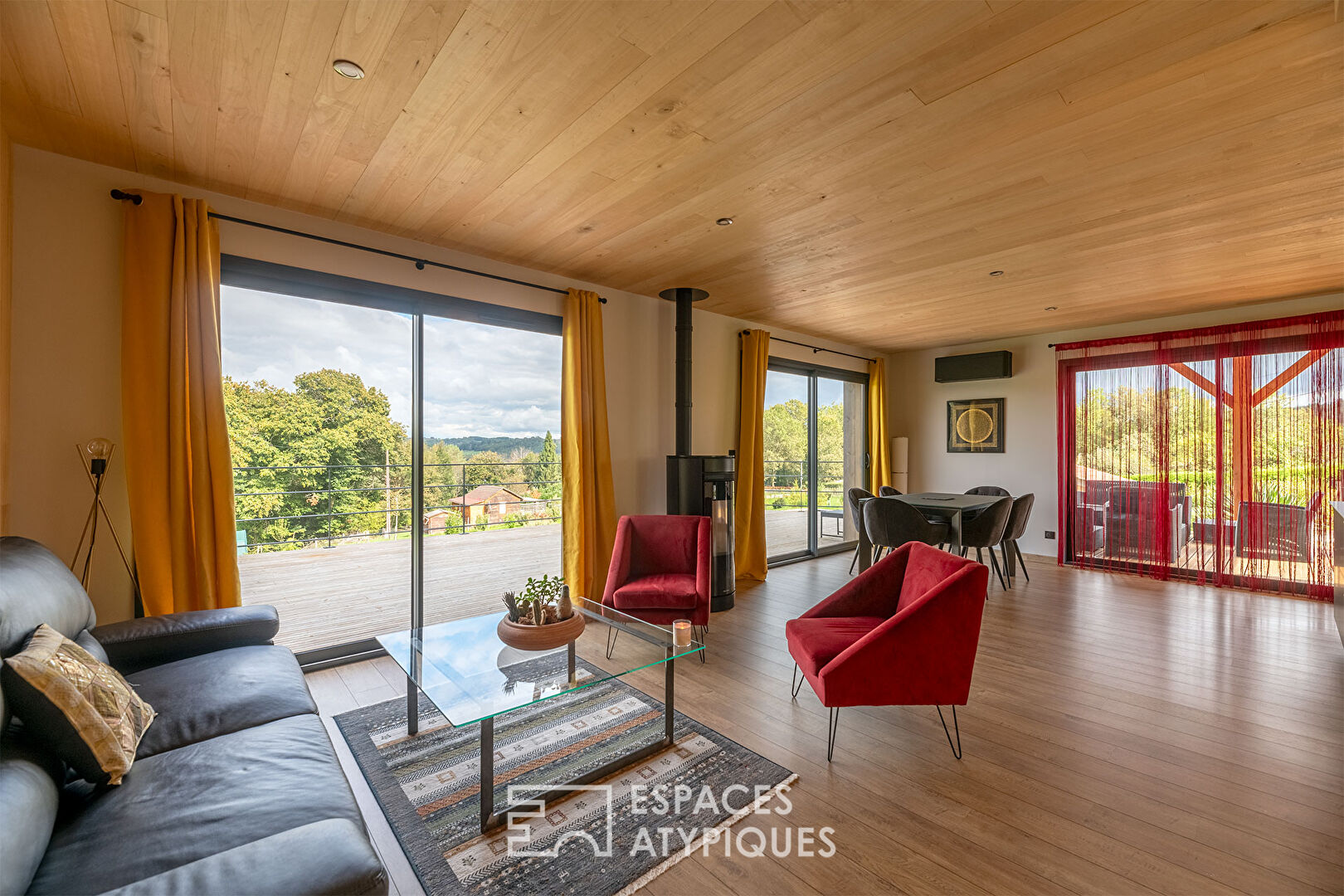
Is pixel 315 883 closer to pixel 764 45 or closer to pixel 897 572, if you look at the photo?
pixel 764 45

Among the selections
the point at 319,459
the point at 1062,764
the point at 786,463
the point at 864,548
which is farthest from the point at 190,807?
the point at 786,463

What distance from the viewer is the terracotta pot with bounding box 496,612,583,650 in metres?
2.46

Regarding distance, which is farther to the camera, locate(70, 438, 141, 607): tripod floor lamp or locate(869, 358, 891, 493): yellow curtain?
locate(869, 358, 891, 493): yellow curtain

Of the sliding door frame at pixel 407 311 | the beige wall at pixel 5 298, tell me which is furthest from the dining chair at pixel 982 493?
the beige wall at pixel 5 298

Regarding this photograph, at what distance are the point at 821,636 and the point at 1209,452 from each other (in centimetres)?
508

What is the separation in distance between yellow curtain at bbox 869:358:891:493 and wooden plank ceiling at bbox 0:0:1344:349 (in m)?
3.60

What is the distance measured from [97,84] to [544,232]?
1874 millimetres

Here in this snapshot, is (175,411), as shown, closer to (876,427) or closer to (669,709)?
(669,709)

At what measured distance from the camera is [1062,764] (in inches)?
90.9

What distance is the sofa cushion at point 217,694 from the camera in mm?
1742

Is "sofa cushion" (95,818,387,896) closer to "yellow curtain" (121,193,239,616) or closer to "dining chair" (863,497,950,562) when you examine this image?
"yellow curtain" (121,193,239,616)

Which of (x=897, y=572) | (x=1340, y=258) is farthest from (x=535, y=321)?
(x=1340, y=258)

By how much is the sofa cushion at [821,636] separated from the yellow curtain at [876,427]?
4.66m

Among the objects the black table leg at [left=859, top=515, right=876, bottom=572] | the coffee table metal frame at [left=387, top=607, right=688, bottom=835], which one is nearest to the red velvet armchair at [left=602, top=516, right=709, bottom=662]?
the coffee table metal frame at [left=387, top=607, right=688, bottom=835]
